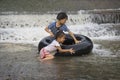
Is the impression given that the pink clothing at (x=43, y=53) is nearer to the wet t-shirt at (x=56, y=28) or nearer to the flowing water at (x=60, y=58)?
the flowing water at (x=60, y=58)

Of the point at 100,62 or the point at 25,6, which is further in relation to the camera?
the point at 25,6

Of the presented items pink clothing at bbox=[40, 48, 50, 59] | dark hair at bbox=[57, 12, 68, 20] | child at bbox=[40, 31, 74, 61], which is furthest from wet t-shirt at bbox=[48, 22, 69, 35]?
pink clothing at bbox=[40, 48, 50, 59]

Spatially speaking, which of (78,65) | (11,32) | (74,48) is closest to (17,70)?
(78,65)

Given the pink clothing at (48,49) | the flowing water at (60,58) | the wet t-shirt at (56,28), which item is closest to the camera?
the flowing water at (60,58)

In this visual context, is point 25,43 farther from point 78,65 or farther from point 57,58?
point 78,65

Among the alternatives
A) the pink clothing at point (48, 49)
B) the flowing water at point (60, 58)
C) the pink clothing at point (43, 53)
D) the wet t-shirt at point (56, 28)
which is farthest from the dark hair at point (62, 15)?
the flowing water at point (60, 58)

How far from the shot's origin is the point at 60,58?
1148 cm

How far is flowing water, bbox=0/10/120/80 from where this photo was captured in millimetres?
9461

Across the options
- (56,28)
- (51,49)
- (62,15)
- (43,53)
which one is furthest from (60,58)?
(62,15)

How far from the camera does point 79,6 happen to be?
79.2 ft

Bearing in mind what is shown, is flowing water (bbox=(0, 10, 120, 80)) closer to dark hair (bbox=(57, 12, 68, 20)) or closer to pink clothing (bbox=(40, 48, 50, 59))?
pink clothing (bbox=(40, 48, 50, 59))

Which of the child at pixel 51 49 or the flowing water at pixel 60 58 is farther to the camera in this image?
the child at pixel 51 49

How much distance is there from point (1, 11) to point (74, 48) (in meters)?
11.5

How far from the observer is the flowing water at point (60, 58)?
31.0ft
